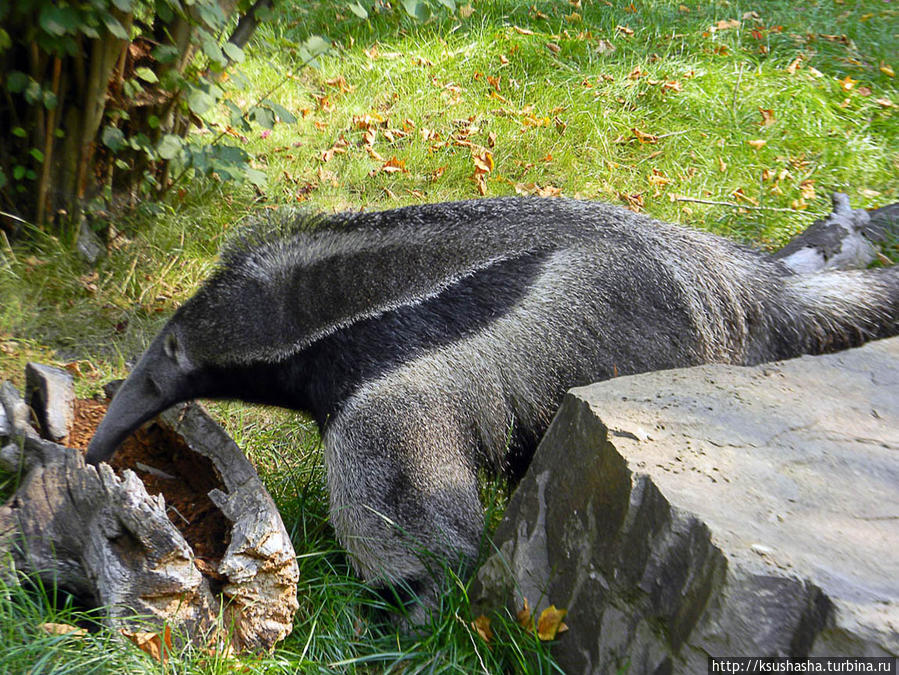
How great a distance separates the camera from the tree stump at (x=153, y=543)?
119 inches

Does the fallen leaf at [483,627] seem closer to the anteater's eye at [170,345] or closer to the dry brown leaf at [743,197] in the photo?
the anteater's eye at [170,345]

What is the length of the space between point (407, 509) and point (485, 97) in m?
5.92

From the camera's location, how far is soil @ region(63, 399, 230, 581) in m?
3.55

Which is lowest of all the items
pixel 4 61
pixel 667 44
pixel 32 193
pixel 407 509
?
pixel 407 509

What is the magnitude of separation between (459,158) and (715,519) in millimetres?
5698

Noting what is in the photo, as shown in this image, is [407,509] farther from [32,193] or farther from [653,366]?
[32,193]

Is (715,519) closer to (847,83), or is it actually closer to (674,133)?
(674,133)

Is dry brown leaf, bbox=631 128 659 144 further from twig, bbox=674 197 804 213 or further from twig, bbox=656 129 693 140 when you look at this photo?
twig, bbox=674 197 804 213

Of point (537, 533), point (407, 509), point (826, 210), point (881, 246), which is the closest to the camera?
point (537, 533)

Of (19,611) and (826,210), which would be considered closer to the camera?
(19,611)

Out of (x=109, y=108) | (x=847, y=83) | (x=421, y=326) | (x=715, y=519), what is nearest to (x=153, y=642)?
(x=421, y=326)

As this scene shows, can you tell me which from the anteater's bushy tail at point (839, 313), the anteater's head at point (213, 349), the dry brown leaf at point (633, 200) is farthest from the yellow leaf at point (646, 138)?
the anteater's head at point (213, 349)

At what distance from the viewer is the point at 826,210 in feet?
21.7

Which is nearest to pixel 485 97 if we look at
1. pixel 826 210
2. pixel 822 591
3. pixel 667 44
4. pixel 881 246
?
pixel 667 44
